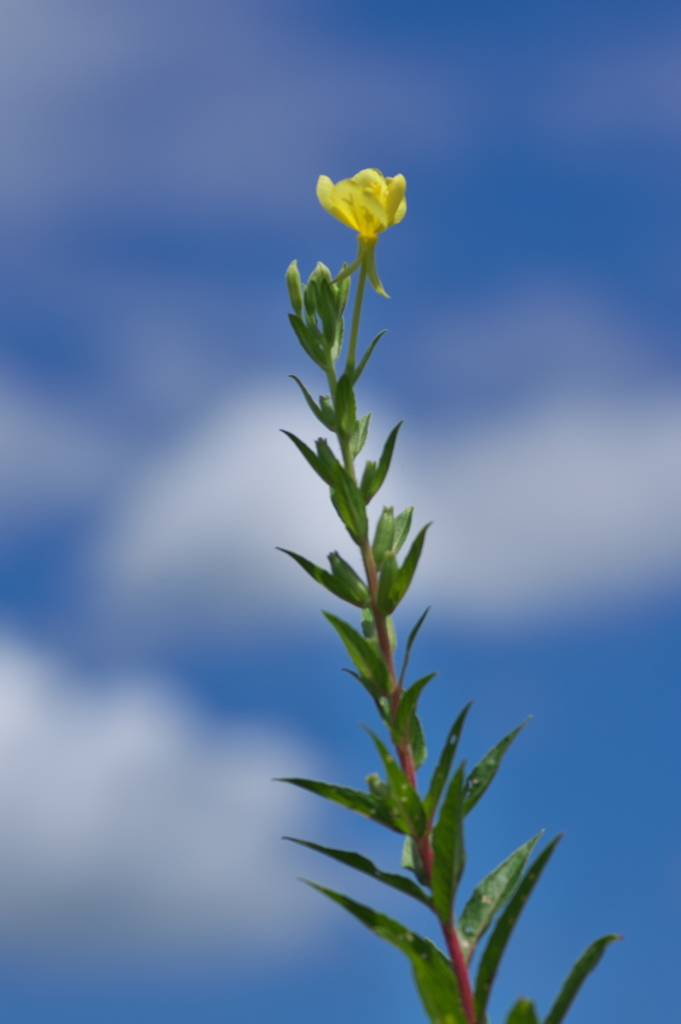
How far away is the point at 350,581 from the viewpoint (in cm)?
226

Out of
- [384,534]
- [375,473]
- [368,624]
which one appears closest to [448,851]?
[368,624]

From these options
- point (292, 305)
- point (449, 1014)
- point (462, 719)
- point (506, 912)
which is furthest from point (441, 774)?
point (292, 305)

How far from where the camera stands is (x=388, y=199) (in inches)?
96.7

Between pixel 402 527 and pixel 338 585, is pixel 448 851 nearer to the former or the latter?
pixel 338 585

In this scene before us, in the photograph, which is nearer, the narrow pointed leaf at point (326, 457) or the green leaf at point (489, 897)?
the green leaf at point (489, 897)

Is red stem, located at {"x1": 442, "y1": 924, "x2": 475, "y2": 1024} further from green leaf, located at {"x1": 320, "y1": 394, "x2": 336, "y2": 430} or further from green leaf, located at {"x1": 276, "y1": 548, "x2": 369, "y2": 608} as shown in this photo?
green leaf, located at {"x1": 320, "y1": 394, "x2": 336, "y2": 430}

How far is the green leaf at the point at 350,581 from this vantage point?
2.26 meters

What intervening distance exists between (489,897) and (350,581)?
76 centimetres

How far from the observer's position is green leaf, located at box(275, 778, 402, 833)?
200 cm

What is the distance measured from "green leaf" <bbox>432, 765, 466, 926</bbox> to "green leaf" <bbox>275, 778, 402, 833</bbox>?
15 cm

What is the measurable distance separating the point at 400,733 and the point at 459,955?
455mm

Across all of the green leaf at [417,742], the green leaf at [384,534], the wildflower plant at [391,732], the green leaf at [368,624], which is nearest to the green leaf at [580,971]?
the wildflower plant at [391,732]

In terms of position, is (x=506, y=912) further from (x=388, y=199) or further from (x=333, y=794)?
(x=388, y=199)

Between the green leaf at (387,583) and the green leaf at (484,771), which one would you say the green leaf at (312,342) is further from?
the green leaf at (484,771)
